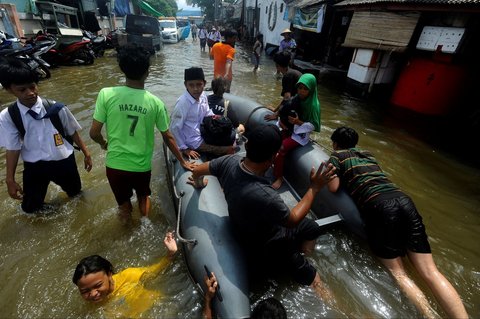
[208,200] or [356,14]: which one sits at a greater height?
[356,14]

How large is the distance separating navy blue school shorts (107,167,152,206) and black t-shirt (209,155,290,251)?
0.86 metres

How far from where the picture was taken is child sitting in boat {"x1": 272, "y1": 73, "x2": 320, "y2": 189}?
10.9ft

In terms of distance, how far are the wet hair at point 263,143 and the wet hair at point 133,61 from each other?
A: 44.0 inches

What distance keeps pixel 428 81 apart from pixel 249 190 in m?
6.85

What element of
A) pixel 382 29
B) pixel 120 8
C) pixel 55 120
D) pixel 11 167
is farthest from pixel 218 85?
pixel 120 8

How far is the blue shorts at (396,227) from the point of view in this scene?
236 cm

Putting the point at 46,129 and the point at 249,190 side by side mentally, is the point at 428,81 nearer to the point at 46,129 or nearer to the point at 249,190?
the point at 249,190

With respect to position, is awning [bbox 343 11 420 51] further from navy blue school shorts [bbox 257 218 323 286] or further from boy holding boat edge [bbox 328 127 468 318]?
navy blue school shorts [bbox 257 218 323 286]

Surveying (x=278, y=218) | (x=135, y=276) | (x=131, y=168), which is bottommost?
(x=135, y=276)

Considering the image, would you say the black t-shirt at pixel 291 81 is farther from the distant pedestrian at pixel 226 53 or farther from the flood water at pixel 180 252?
the flood water at pixel 180 252

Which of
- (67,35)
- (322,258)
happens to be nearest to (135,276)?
(322,258)

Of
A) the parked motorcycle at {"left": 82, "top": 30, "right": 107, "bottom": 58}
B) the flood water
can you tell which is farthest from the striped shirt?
→ the parked motorcycle at {"left": 82, "top": 30, "right": 107, "bottom": 58}

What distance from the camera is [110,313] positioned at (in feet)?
6.77

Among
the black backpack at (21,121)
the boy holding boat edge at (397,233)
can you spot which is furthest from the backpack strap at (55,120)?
the boy holding boat edge at (397,233)
